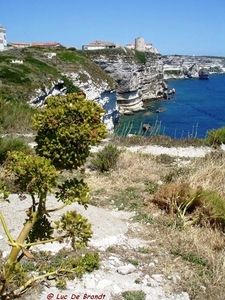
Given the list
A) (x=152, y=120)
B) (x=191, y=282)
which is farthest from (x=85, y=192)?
(x=152, y=120)

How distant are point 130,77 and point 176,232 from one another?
186 feet

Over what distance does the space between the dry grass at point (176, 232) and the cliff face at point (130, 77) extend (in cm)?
4772

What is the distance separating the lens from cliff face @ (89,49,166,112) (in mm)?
60469

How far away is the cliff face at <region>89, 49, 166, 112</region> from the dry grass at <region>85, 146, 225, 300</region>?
4772cm

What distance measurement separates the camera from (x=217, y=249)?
223 inches

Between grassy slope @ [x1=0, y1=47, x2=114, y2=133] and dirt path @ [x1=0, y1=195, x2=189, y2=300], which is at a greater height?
grassy slope @ [x1=0, y1=47, x2=114, y2=133]

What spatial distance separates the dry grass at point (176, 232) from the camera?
15.9 ft

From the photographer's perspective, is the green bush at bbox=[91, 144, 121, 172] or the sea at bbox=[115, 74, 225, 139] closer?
the green bush at bbox=[91, 144, 121, 172]

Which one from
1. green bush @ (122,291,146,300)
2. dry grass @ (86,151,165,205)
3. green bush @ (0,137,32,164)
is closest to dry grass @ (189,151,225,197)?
dry grass @ (86,151,165,205)

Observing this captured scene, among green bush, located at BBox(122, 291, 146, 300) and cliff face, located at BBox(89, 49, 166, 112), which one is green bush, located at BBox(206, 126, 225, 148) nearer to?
green bush, located at BBox(122, 291, 146, 300)

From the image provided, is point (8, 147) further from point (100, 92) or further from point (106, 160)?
point (100, 92)

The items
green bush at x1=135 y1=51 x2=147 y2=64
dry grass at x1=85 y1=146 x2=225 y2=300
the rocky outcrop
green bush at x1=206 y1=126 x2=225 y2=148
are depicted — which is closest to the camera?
dry grass at x1=85 y1=146 x2=225 y2=300

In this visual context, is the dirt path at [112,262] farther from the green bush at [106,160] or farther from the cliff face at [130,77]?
the cliff face at [130,77]

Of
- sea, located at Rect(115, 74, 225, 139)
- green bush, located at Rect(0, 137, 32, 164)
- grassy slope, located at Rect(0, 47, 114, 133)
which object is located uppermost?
grassy slope, located at Rect(0, 47, 114, 133)
